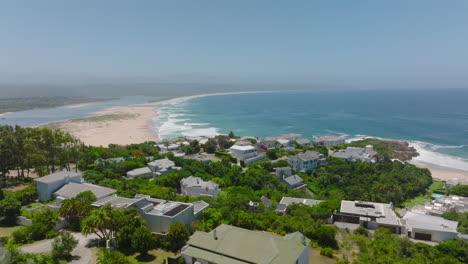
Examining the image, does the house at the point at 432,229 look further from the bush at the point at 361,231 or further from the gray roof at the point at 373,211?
→ the bush at the point at 361,231

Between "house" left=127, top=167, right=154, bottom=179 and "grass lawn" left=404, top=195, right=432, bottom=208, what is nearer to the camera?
"grass lawn" left=404, top=195, right=432, bottom=208

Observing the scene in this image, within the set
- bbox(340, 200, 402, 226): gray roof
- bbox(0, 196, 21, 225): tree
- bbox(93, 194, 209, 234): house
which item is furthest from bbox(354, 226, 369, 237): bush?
bbox(0, 196, 21, 225): tree

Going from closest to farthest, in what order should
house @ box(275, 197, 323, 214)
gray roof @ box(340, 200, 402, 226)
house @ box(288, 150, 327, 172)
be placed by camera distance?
gray roof @ box(340, 200, 402, 226) → house @ box(275, 197, 323, 214) → house @ box(288, 150, 327, 172)

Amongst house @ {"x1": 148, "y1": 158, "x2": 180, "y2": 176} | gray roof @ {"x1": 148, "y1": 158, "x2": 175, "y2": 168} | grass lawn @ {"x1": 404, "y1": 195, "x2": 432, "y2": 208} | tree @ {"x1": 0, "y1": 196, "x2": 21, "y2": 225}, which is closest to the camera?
tree @ {"x1": 0, "y1": 196, "x2": 21, "y2": 225}

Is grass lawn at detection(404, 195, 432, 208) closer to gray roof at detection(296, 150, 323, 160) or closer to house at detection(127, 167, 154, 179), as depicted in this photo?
gray roof at detection(296, 150, 323, 160)

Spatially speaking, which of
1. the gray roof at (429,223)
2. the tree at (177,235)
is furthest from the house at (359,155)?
the tree at (177,235)

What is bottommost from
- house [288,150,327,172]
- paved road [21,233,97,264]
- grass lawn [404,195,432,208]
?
grass lawn [404,195,432,208]
